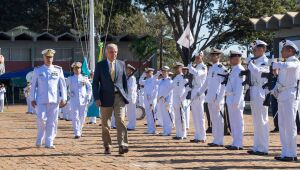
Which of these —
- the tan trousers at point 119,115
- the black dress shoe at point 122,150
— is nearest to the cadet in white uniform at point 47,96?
the tan trousers at point 119,115

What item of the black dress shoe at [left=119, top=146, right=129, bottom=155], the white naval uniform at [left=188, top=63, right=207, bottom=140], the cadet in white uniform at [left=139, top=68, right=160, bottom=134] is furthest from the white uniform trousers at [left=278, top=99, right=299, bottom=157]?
the cadet in white uniform at [left=139, top=68, right=160, bottom=134]

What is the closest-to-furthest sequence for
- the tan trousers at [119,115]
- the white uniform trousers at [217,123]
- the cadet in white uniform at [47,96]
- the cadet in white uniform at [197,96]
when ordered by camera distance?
1. the tan trousers at [119,115]
2. the cadet in white uniform at [47,96]
3. the white uniform trousers at [217,123]
4. the cadet in white uniform at [197,96]

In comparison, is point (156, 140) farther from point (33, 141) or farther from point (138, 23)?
point (138, 23)

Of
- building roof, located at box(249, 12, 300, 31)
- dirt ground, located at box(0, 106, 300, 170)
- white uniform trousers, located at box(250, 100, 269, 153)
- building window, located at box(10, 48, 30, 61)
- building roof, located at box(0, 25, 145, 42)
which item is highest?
building roof, located at box(0, 25, 145, 42)

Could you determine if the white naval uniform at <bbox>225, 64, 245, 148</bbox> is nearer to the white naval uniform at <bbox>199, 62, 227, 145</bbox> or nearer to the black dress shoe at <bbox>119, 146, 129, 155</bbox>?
the white naval uniform at <bbox>199, 62, 227, 145</bbox>

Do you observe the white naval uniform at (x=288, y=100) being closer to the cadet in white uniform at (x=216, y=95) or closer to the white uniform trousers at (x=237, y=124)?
the white uniform trousers at (x=237, y=124)

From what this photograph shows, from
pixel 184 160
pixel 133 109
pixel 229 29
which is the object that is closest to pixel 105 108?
pixel 184 160

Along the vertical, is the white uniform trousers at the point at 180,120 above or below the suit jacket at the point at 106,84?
below

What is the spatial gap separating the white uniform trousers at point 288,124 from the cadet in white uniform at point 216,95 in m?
2.74

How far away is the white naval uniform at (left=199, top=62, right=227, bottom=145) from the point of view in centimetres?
1417

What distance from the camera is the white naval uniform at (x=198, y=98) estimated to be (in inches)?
594

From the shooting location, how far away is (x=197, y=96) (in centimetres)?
1512

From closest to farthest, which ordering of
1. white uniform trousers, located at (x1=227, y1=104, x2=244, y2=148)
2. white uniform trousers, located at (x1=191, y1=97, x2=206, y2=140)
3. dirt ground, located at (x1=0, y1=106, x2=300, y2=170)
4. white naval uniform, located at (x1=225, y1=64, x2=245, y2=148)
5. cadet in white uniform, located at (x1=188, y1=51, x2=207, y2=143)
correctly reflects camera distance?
dirt ground, located at (x1=0, y1=106, x2=300, y2=170) < white naval uniform, located at (x1=225, y1=64, x2=245, y2=148) < white uniform trousers, located at (x1=227, y1=104, x2=244, y2=148) < cadet in white uniform, located at (x1=188, y1=51, x2=207, y2=143) < white uniform trousers, located at (x1=191, y1=97, x2=206, y2=140)

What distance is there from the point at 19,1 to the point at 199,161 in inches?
2146
